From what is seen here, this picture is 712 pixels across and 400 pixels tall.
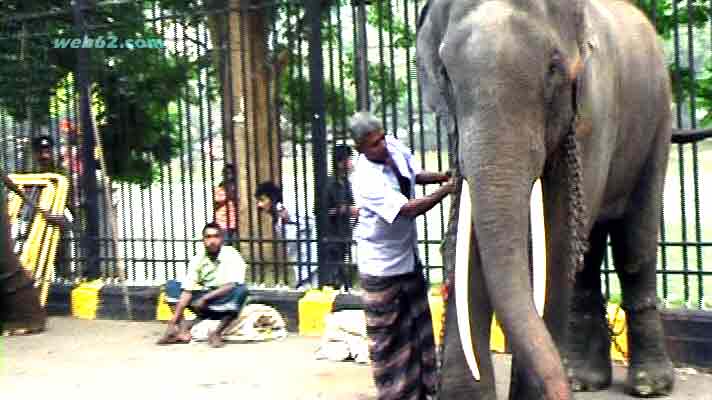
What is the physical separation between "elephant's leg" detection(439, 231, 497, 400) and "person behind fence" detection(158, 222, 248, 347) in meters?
3.81

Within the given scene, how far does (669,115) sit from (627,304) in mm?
1117

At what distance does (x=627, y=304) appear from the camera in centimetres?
717

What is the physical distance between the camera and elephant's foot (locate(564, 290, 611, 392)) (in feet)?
23.2

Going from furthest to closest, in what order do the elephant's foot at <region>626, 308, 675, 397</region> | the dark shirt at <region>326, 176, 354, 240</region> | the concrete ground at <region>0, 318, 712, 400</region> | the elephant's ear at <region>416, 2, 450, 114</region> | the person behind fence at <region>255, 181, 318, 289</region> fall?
the person behind fence at <region>255, 181, 318, 289</region> < the dark shirt at <region>326, 176, 354, 240</region> < the concrete ground at <region>0, 318, 712, 400</region> < the elephant's foot at <region>626, 308, 675, 397</region> < the elephant's ear at <region>416, 2, 450, 114</region>

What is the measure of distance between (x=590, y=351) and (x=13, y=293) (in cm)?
507

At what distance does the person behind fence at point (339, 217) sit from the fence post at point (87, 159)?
2.50m

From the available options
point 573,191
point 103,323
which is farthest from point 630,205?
point 103,323

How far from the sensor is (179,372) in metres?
8.34

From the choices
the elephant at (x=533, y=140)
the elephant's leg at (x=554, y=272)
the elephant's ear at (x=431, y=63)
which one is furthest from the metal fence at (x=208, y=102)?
the elephant's leg at (x=554, y=272)

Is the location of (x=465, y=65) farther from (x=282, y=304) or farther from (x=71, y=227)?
(x=71, y=227)

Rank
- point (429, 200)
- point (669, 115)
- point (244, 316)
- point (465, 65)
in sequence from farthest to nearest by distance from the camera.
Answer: point (244, 316) < point (669, 115) < point (429, 200) < point (465, 65)

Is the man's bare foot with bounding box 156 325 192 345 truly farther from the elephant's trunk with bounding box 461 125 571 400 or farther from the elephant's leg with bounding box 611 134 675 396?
the elephant's trunk with bounding box 461 125 571 400

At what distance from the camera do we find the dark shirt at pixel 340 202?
9.52m

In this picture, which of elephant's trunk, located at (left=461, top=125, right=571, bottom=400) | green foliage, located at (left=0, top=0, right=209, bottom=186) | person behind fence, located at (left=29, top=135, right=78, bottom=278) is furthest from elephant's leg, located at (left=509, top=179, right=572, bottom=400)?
person behind fence, located at (left=29, top=135, right=78, bottom=278)
